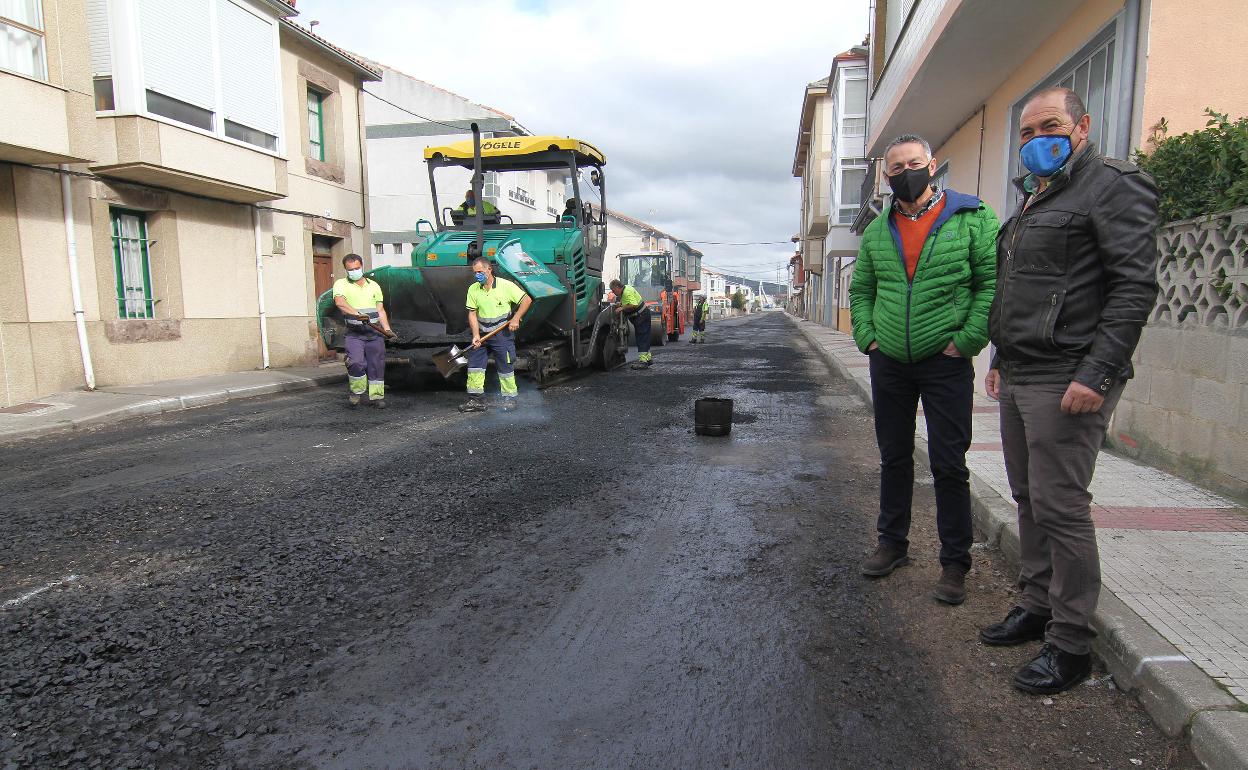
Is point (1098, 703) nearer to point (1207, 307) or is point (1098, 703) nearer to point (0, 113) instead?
point (1207, 307)

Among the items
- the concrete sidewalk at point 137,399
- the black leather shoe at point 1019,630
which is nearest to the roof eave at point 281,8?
the concrete sidewalk at point 137,399

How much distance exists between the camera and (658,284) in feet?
77.6

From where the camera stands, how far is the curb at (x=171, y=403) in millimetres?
7328

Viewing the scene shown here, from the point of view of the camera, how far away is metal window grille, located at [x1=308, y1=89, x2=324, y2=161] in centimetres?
1480

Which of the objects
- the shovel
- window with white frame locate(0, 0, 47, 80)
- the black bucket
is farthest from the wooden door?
the black bucket

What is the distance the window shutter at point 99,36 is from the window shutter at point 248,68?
1.74 meters

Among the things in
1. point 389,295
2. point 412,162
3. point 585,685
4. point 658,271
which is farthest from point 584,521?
point 412,162

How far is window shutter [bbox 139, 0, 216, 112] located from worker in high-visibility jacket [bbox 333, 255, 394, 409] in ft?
14.5

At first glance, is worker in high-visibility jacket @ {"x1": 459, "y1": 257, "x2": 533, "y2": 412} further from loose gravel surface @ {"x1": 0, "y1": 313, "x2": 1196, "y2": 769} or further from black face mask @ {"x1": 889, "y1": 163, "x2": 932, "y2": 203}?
black face mask @ {"x1": 889, "y1": 163, "x2": 932, "y2": 203}

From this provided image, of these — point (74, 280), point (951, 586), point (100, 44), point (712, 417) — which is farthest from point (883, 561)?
point (100, 44)

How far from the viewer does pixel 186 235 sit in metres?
11.5

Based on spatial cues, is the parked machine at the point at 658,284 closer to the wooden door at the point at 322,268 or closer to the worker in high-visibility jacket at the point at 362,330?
the wooden door at the point at 322,268

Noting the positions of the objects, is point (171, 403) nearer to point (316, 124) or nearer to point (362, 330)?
point (362, 330)

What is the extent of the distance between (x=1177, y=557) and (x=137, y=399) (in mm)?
10140
